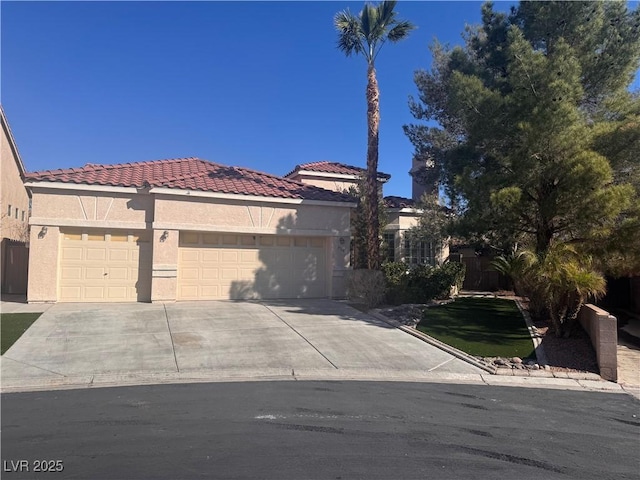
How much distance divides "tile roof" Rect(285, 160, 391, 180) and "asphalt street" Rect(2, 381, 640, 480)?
15.4m

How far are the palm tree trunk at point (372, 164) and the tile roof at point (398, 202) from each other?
4.68 m

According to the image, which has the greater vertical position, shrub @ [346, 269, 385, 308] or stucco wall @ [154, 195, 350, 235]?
stucco wall @ [154, 195, 350, 235]

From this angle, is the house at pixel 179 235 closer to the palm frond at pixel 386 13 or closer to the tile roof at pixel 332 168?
the tile roof at pixel 332 168

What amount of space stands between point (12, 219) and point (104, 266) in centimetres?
927

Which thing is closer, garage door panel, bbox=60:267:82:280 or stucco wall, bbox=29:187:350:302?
stucco wall, bbox=29:187:350:302

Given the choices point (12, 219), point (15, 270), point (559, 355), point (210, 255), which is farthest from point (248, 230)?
point (12, 219)

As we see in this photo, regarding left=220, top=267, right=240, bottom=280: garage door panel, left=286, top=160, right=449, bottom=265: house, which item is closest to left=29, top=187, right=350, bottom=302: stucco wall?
left=220, top=267, right=240, bottom=280: garage door panel

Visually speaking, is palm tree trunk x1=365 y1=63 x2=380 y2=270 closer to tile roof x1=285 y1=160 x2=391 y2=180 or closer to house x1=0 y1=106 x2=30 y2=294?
tile roof x1=285 y1=160 x2=391 y2=180

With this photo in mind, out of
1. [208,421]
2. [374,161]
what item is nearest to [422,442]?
[208,421]

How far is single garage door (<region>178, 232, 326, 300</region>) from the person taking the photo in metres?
16.6

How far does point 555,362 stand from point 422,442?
654cm

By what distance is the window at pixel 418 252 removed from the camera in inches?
906

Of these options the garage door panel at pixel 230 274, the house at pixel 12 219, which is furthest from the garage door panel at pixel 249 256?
the house at pixel 12 219

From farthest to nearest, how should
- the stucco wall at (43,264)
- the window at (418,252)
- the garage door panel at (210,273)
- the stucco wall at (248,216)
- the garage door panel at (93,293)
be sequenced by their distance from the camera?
the window at (418,252), the garage door panel at (210,273), the stucco wall at (248,216), the garage door panel at (93,293), the stucco wall at (43,264)
